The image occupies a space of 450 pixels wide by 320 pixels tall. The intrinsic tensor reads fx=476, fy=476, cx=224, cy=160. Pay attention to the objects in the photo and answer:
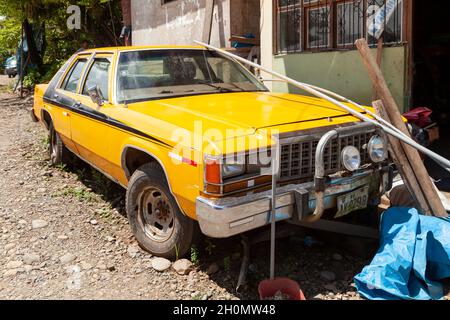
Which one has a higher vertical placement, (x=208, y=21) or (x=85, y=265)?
(x=208, y=21)

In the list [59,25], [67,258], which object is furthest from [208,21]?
[59,25]

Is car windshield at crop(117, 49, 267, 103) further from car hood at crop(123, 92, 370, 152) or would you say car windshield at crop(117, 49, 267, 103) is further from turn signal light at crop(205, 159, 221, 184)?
turn signal light at crop(205, 159, 221, 184)

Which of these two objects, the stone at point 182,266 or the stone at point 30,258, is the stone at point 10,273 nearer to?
the stone at point 30,258

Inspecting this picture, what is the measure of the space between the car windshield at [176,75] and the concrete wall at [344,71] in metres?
1.96

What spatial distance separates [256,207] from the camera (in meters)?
3.07

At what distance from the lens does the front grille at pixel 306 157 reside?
328 centimetres

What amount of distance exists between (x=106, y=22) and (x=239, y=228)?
48.9 ft

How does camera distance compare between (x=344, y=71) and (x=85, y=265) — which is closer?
(x=85, y=265)

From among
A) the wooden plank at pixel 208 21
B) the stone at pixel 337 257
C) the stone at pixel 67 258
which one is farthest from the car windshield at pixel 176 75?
the wooden plank at pixel 208 21

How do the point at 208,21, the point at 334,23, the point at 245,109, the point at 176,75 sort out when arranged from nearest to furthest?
the point at 245,109
the point at 176,75
the point at 334,23
the point at 208,21

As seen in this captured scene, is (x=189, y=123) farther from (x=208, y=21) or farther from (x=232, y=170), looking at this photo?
(x=208, y=21)

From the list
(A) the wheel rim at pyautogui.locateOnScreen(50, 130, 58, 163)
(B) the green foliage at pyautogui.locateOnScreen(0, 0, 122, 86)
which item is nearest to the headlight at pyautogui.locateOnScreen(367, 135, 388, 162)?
(A) the wheel rim at pyautogui.locateOnScreen(50, 130, 58, 163)

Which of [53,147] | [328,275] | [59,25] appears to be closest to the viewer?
[328,275]

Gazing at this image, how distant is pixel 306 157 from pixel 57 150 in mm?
3885
